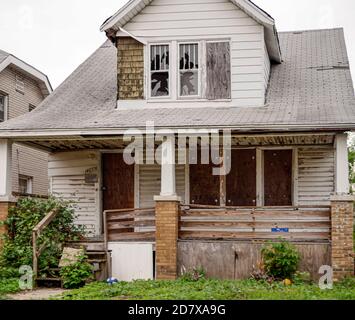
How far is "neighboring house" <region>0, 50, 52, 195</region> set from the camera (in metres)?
25.7

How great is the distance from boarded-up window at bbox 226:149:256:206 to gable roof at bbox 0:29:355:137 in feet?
5.94

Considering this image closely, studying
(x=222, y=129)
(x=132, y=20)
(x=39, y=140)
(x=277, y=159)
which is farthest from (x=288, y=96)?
(x=39, y=140)

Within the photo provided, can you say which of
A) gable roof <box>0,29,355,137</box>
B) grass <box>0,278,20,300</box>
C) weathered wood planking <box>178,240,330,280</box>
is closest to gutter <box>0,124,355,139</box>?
gable roof <box>0,29,355,137</box>

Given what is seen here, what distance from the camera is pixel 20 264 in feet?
54.2

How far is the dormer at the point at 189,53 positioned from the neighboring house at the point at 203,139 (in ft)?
0.08

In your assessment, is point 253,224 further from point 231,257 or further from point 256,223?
point 231,257

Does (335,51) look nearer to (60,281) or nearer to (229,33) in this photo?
(229,33)

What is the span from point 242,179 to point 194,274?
3.86 meters

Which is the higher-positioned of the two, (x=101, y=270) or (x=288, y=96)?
(x=288, y=96)

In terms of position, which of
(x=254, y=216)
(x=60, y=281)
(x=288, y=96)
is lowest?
(x=60, y=281)

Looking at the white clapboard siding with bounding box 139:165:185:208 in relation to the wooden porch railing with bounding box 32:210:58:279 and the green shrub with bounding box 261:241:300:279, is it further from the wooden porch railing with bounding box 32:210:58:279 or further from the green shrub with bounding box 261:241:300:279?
the green shrub with bounding box 261:241:300:279

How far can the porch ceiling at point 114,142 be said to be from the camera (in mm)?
17484

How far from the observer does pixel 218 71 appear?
1806 cm

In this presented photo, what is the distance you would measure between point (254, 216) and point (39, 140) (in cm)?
579
